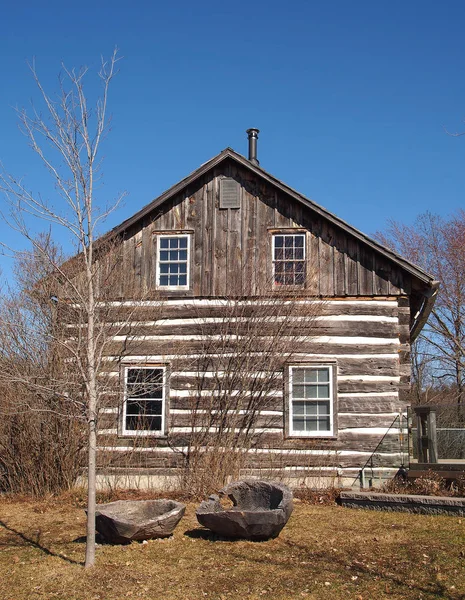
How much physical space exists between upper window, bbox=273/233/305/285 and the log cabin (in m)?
0.03

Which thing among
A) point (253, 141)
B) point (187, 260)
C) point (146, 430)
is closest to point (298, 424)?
point (146, 430)

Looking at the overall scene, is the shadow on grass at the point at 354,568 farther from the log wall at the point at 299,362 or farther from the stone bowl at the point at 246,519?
the log wall at the point at 299,362

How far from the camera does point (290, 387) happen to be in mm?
14242

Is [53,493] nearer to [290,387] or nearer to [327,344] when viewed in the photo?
[290,387]

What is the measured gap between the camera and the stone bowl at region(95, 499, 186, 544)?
883cm

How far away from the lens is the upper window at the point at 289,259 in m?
14.7

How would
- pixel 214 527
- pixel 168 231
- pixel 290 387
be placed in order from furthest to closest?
1. pixel 168 231
2. pixel 290 387
3. pixel 214 527

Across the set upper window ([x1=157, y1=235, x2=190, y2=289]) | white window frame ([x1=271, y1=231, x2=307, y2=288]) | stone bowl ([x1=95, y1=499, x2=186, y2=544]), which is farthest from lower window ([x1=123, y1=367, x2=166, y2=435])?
stone bowl ([x1=95, y1=499, x2=186, y2=544])

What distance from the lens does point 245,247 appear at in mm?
14930

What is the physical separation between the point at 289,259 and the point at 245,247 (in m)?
1.06

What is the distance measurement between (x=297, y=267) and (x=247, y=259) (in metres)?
1.17

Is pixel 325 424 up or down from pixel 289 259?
down

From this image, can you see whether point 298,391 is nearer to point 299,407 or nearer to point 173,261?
point 299,407

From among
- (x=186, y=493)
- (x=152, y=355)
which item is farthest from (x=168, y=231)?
(x=186, y=493)
